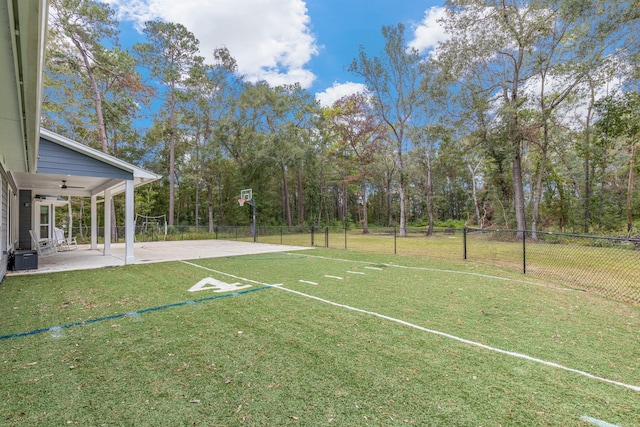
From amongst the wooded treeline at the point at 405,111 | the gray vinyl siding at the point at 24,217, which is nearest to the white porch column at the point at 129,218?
the gray vinyl siding at the point at 24,217

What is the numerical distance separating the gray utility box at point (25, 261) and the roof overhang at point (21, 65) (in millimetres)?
4731

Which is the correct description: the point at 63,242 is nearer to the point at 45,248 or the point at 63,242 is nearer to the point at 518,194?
the point at 45,248

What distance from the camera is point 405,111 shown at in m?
22.2

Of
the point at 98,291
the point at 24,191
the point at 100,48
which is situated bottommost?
the point at 98,291

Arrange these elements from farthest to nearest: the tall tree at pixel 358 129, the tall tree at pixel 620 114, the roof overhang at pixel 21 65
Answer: the tall tree at pixel 358 129 < the tall tree at pixel 620 114 < the roof overhang at pixel 21 65

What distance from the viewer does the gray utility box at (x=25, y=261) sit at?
7.15 meters

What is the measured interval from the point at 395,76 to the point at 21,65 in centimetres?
2277

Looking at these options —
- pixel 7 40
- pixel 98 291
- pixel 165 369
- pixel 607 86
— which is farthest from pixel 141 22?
pixel 607 86

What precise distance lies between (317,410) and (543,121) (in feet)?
62.0

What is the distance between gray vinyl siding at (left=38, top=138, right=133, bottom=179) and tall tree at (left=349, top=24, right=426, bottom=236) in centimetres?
1735

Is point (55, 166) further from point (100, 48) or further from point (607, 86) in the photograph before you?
point (607, 86)

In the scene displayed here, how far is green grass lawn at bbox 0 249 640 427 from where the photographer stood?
1946 mm

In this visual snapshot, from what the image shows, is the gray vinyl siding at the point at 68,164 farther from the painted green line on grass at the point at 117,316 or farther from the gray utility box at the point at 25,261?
the painted green line on grass at the point at 117,316

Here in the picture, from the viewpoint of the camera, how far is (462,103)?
17.3 meters
